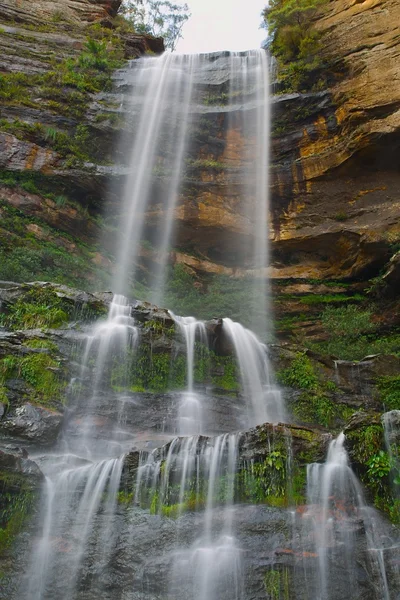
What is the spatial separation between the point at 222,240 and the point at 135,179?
4.30 meters

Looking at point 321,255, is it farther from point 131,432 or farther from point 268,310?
point 131,432

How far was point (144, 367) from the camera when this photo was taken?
37.2ft

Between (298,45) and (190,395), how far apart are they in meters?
18.0

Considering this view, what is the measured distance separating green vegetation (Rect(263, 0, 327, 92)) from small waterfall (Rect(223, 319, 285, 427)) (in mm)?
12306

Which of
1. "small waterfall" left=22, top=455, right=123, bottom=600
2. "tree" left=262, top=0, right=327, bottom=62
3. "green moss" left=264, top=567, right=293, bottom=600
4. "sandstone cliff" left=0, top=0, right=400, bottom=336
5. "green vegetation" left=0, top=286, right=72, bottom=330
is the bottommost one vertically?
"green moss" left=264, top=567, right=293, bottom=600

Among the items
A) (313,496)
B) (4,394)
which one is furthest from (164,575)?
(4,394)

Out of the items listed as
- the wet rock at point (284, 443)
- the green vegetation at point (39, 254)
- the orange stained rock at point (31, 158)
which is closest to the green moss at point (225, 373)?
the wet rock at point (284, 443)

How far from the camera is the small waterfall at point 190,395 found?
33.2ft

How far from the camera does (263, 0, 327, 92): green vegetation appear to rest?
66.6 ft

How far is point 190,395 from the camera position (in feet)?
36.3

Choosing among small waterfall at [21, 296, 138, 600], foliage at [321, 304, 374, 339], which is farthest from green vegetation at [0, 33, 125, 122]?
small waterfall at [21, 296, 138, 600]

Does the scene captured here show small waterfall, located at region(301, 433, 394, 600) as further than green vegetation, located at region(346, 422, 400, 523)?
No

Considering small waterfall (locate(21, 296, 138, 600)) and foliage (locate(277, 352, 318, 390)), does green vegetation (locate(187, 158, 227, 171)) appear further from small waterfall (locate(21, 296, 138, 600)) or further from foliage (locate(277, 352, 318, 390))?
small waterfall (locate(21, 296, 138, 600))

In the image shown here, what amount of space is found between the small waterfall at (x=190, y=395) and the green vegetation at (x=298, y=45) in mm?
12777
